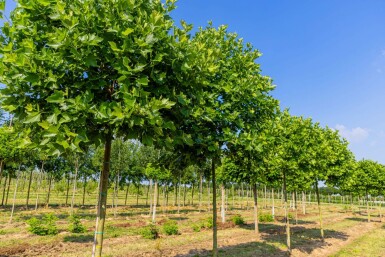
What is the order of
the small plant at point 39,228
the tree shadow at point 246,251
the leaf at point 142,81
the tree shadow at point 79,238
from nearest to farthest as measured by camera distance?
the leaf at point 142,81 < the tree shadow at point 246,251 < the tree shadow at point 79,238 < the small plant at point 39,228

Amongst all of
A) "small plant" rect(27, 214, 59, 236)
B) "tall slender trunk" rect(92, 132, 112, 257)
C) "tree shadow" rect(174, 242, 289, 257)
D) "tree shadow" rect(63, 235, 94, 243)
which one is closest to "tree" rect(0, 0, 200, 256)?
"tall slender trunk" rect(92, 132, 112, 257)

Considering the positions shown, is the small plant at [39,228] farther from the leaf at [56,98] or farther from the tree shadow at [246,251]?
the leaf at [56,98]

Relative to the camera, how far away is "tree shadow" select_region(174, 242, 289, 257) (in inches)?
549

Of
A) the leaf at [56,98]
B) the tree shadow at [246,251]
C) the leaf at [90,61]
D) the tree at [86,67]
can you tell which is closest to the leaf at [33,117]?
the tree at [86,67]

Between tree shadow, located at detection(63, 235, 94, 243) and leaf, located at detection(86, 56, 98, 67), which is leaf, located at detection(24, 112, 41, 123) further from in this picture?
tree shadow, located at detection(63, 235, 94, 243)

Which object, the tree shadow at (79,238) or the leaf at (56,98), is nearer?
the leaf at (56,98)

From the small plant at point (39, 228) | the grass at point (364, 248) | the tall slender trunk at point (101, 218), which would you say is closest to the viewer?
the tall slender trunk at point (101, 218)

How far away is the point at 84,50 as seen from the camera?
4.46 m

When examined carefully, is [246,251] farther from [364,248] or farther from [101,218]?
[101,218]

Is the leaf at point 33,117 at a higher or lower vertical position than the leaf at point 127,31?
lower

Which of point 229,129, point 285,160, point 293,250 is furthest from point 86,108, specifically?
point 293,250

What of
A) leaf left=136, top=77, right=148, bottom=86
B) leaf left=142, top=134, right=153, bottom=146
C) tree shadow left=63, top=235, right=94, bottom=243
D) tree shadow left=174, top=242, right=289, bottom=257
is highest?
leaf left=136, top=77, right=148, bottom=86

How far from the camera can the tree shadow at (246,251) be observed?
14.0m

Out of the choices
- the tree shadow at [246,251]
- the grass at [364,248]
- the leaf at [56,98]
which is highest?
the leaf at [56,98]
